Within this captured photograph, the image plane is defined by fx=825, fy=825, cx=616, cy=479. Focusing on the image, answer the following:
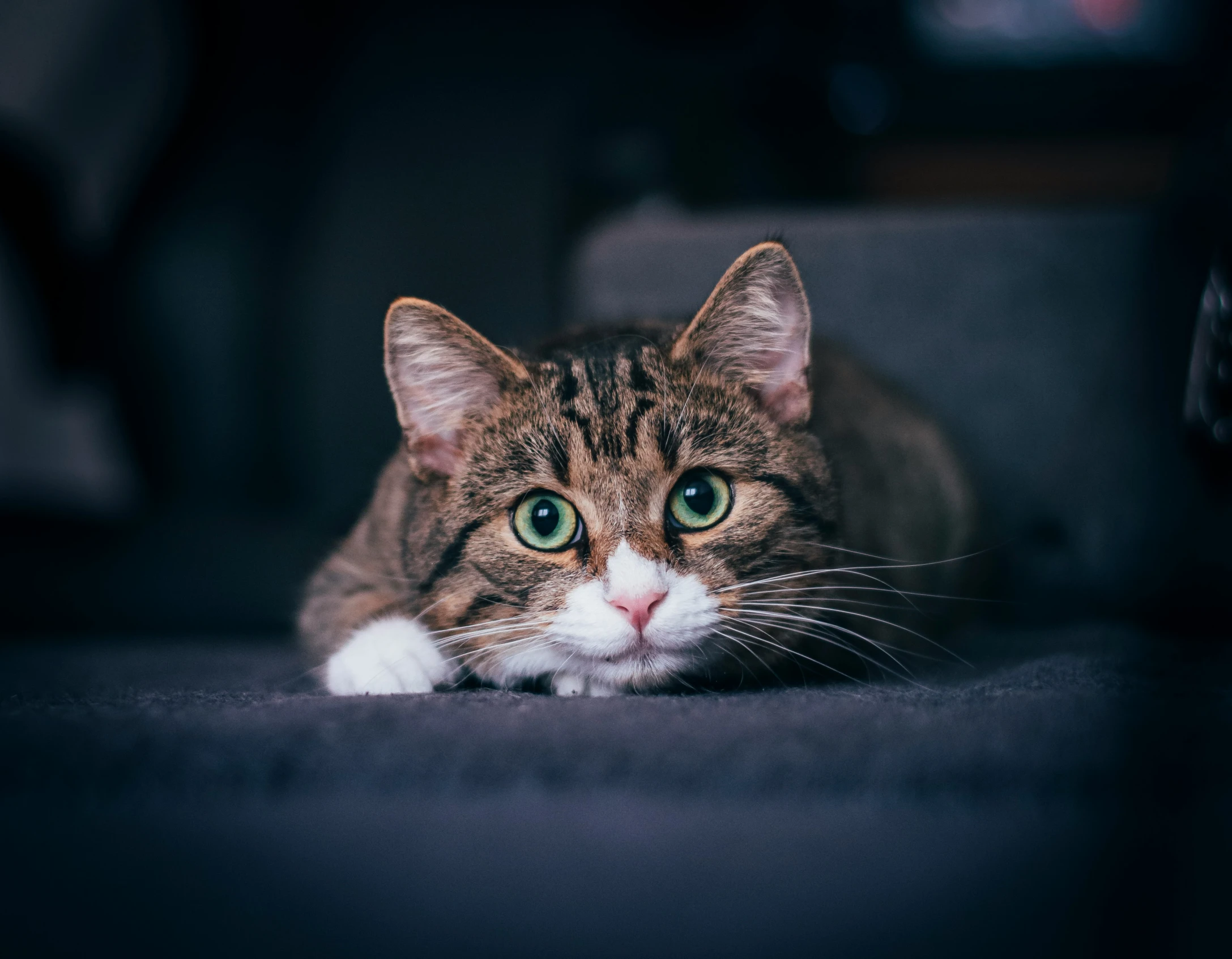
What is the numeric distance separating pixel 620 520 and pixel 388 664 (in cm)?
31

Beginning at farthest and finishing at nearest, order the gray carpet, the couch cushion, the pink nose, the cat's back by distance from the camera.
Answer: the couch cushion, the cat's back, the pink nose, the gray carpet

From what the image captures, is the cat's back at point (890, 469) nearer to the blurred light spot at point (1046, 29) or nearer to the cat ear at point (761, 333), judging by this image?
the cat ear at point (761, 333)

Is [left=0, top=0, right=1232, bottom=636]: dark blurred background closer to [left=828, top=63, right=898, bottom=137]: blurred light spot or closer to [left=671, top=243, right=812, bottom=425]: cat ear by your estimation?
[left=828, top=63, right=898, bottom=137]: blurred light spot

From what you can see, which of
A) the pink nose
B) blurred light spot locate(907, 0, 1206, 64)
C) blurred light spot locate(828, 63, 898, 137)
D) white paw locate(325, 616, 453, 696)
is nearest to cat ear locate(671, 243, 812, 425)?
the pink nose

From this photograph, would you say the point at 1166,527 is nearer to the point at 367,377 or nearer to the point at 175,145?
the point at 367,377

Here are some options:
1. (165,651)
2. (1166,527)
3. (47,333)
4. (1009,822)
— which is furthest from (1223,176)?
(47,333)

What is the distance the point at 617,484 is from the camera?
3.08ft

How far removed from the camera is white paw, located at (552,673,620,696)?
945mm

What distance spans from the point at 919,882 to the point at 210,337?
6.45 feet

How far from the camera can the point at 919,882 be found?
589mm

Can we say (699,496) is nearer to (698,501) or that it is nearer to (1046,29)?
(698,501)

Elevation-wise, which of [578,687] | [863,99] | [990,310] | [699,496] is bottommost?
[578,687]

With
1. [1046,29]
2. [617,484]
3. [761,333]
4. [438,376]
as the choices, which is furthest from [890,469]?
[1046,29]

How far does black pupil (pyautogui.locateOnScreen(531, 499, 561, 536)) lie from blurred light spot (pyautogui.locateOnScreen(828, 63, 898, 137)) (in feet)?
8.07
